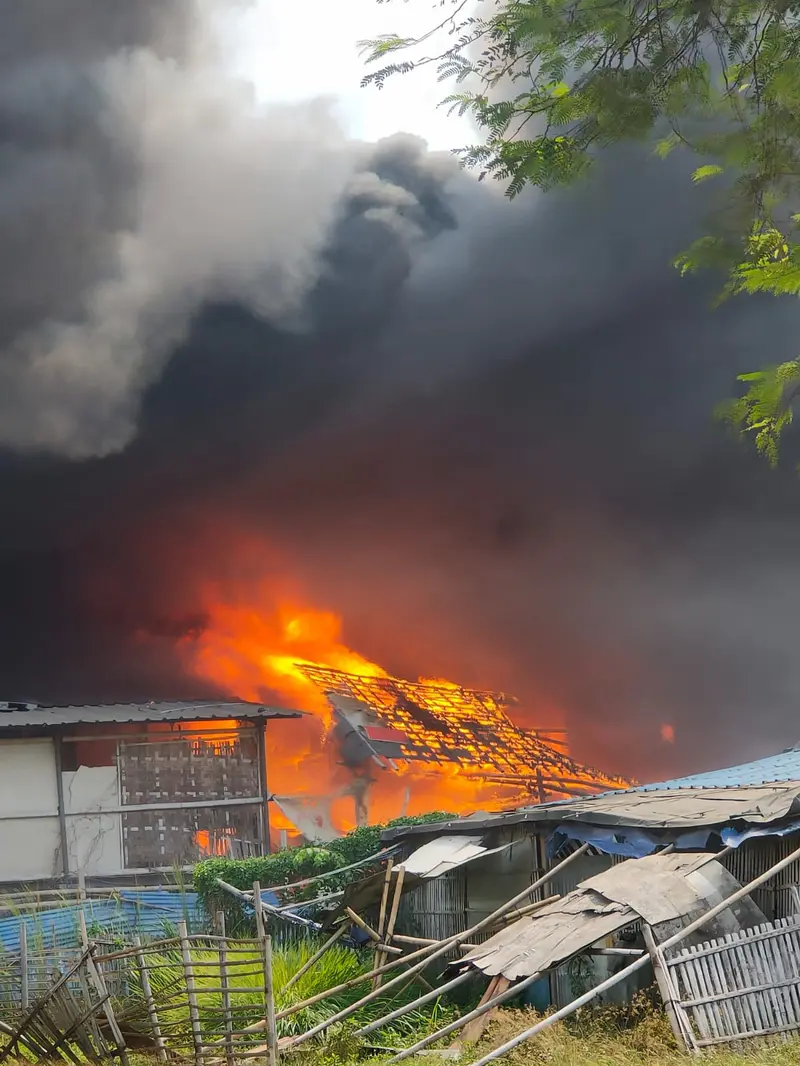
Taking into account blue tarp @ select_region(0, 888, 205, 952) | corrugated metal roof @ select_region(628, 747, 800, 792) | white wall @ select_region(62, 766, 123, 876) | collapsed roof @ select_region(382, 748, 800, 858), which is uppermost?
white wall @ select_region(62, 766, 123, 876)

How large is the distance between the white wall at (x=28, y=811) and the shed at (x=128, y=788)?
2cm

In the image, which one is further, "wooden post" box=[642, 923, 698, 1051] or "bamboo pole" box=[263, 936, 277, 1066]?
"wooden post" box=[642, 923, 698, 1051]

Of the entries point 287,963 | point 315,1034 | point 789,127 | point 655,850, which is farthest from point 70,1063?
point 789,127

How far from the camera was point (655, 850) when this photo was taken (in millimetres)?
13883

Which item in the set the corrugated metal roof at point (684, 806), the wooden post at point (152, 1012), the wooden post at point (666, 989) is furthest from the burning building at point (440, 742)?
the wooden post at point (152, 1012)

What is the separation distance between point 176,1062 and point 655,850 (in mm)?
6238

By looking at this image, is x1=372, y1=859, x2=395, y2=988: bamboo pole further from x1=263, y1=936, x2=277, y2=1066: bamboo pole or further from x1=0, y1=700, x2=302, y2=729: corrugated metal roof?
x1=0, y1=700, x2=302, y2=729: corrugated metal roof

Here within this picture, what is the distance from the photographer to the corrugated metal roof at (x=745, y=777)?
57.4ft

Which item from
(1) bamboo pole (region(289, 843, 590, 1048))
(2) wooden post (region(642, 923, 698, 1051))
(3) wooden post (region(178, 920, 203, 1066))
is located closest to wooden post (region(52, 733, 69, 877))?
(1) bamboo pole (region(289, 843, 590, 1048))

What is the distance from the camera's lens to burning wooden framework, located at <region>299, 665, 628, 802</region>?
3247 centimetres

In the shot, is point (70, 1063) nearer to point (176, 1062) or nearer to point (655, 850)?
point (176, 1062)

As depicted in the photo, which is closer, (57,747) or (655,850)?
(655,850)

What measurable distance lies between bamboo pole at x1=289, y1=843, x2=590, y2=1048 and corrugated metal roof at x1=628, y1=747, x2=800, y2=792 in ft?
12.0

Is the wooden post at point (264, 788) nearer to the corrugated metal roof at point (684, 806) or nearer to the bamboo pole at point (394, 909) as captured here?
the corrugated metal roof at point (684, 806)
